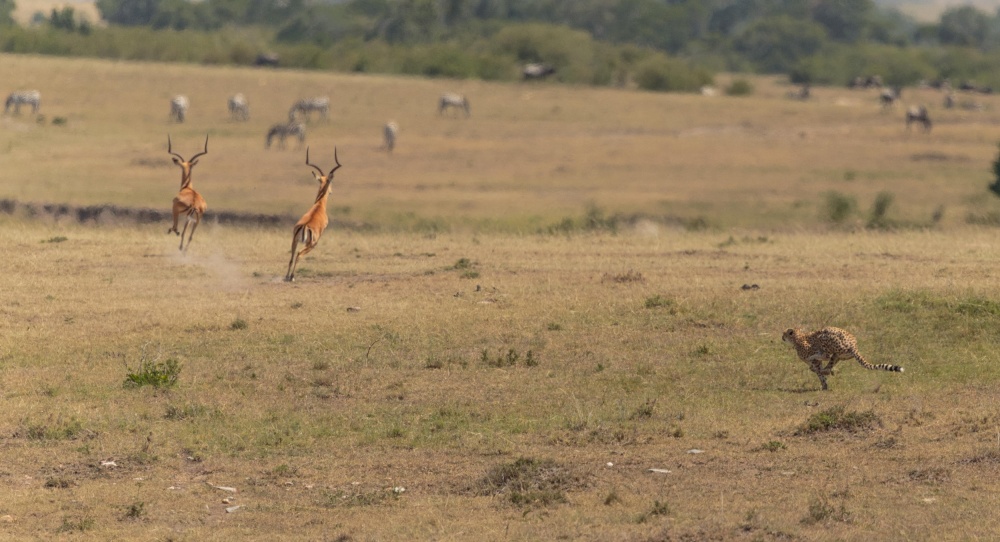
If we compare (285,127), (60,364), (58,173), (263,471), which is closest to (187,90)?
(285,127)

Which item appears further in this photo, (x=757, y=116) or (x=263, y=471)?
(x=757, y=116)

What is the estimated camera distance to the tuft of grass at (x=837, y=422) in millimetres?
11594

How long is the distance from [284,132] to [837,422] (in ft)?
99.4

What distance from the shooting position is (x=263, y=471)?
10789 mm

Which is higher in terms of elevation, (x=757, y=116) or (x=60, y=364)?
(x=757, y=116)

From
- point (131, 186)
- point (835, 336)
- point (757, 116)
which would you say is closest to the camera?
point (835, 336)

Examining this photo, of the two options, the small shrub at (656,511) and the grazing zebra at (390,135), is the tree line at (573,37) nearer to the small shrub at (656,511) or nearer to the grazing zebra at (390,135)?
the grazing zebra at (390,135)

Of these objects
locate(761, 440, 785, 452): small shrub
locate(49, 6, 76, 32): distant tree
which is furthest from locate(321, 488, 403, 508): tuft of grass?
locate(49, 6, 76, 32): distant tree

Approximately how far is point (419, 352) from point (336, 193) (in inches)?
671

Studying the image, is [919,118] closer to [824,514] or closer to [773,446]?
[773,446]

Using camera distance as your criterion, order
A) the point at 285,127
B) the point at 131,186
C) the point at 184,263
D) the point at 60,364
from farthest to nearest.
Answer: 1. the point at 285,127
2. the point at 131,186
3. the point at 184,263
4. the point at 60,364

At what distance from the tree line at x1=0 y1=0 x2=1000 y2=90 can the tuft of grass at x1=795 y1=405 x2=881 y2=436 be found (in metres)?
50.1

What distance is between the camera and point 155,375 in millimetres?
13070

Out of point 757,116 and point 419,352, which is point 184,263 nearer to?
point 419,352
